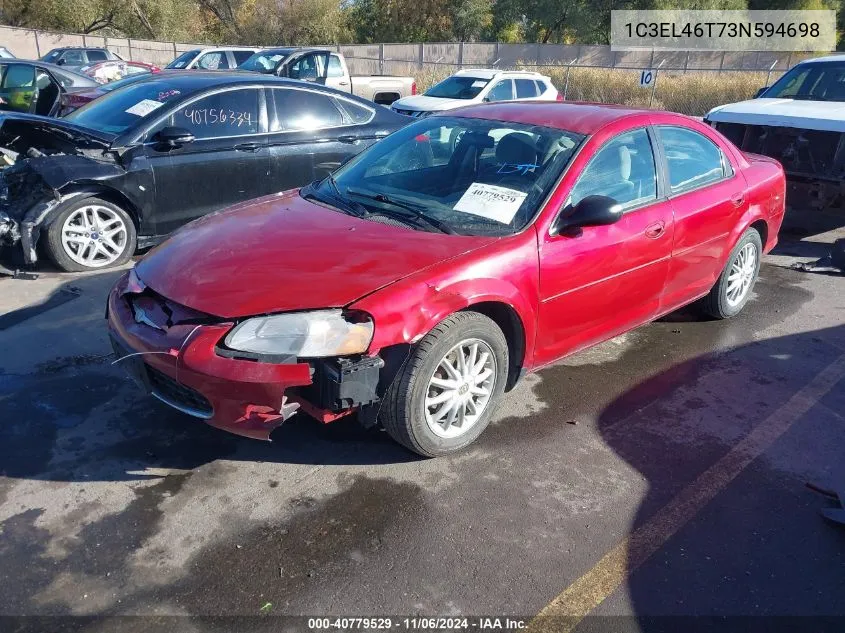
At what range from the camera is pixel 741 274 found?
212 inches

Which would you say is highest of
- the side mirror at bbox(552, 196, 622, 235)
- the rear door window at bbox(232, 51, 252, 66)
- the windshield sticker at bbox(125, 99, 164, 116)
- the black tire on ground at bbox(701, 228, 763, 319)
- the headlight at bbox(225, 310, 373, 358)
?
the rear door window at bbox(232, 51, 252, 66)

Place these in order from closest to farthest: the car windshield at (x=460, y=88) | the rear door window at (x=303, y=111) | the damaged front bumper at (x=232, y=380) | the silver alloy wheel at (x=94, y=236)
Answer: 1. the damaged front bumper at (x=232, y=380)
2. the silver alloy wheel at (x=94, y=236)
3. the rear door window at (x=303, y=111)
4. the car windshield at (x=460, y=88)

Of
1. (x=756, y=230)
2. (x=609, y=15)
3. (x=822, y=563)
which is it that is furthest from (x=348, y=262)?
(x=609, y=15)

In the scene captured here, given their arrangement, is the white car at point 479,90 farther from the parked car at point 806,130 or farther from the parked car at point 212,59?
the parked car at point 806,130

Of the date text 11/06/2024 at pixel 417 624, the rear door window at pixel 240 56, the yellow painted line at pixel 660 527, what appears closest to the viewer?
the date text 11/06/2024 at pixel 417 624

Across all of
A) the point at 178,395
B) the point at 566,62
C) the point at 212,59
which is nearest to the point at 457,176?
the point at 178,395

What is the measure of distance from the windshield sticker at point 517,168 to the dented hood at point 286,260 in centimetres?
61

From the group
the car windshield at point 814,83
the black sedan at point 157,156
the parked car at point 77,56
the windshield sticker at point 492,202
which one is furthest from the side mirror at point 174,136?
the parked car at point 77,56

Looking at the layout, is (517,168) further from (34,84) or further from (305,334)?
(34,84)

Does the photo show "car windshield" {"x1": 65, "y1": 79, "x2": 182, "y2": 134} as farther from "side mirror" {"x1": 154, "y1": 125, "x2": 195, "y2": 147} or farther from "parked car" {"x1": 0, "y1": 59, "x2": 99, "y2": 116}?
"parked car" {"x1": 0, "y1": 59, "x2": 99, "y2": 116}

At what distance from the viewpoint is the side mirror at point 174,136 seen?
19.2 ft

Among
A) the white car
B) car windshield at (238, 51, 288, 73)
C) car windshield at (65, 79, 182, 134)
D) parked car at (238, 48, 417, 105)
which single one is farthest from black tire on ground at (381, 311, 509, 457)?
car windshield at (238, 51, 288, 73)

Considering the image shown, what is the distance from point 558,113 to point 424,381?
2036mm

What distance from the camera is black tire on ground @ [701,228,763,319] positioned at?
5.12m
